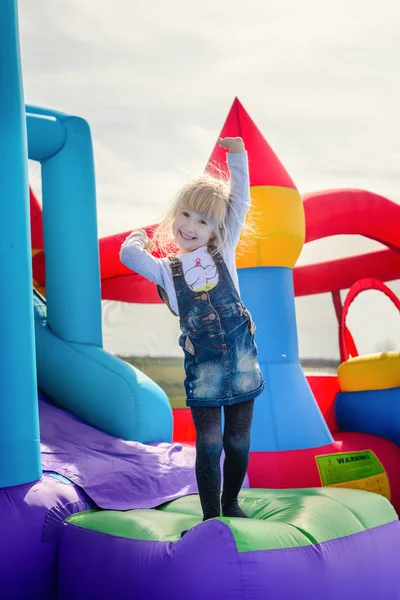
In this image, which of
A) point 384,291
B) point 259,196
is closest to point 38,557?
point 259,196

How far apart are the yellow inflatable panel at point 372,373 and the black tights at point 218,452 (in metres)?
1.61

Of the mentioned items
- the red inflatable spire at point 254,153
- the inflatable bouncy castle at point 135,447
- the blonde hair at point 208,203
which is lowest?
the inflatable bouncy castle at point 135,447

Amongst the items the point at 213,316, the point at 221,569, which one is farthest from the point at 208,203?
the point at 221,569

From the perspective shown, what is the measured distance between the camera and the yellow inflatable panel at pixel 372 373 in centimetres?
306

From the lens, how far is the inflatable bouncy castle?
55.1 inches

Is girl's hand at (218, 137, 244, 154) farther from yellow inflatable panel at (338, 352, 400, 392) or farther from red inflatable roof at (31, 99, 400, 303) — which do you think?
yellow inflatable panel at (338, 352, 400, 392)

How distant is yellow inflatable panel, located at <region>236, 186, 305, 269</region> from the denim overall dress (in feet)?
3.69

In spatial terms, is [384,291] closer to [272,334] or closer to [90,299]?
[272,334]

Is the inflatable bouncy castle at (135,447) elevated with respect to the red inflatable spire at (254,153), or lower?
lower

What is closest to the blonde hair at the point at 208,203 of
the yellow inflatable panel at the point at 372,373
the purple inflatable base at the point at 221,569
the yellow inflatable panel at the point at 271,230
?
the purple inflatable base at the point at 221,569

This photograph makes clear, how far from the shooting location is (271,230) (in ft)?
8.91

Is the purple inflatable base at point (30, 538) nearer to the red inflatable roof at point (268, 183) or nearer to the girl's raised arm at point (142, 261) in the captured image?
the girl's raised arm at point (142, 261)

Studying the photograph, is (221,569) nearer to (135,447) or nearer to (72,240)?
(135,447)

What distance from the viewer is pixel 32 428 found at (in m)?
1.72
